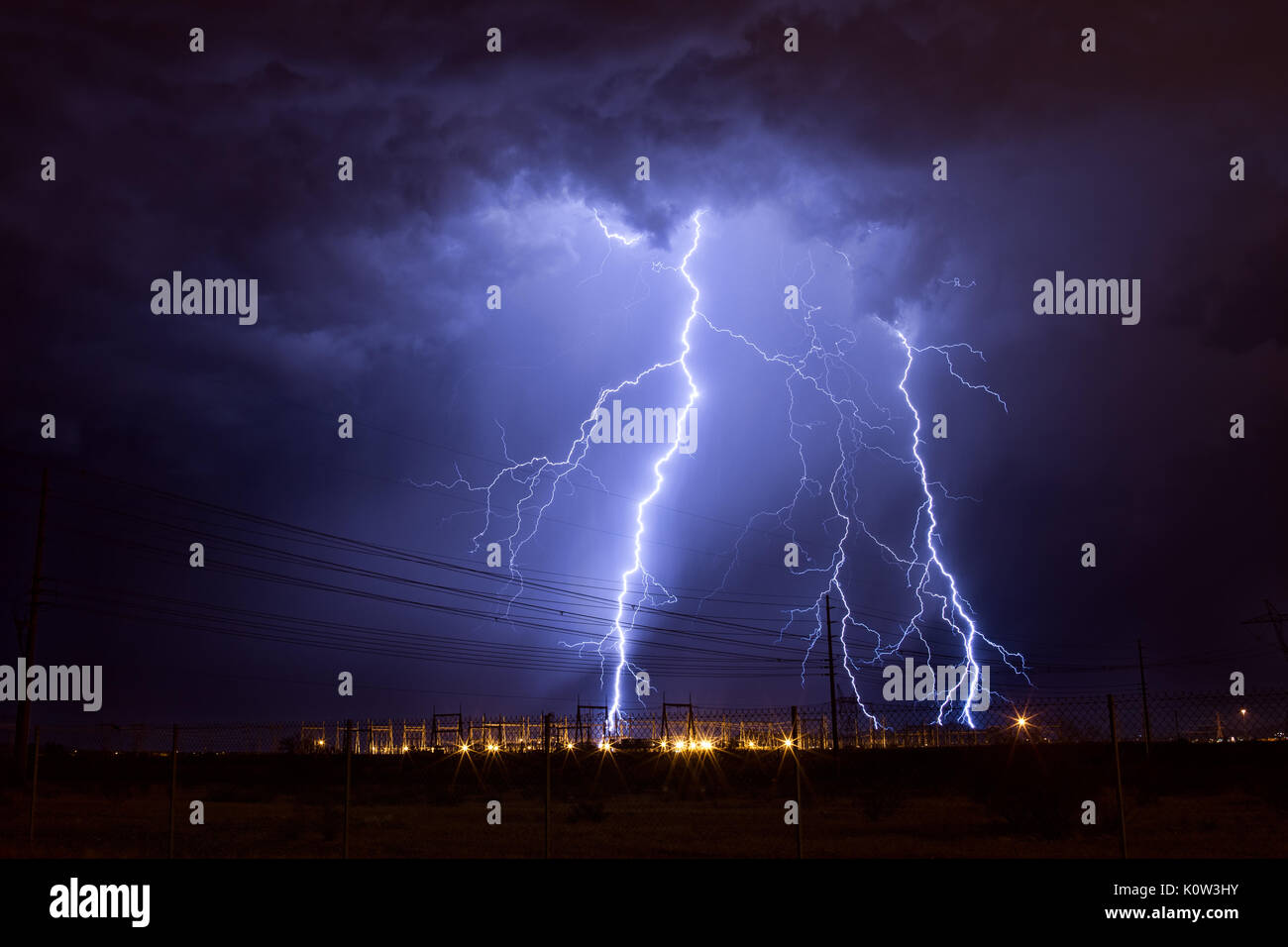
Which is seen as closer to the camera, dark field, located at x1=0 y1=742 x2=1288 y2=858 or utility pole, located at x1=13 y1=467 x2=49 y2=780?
dark field, located at x1=0 y1=742 x2=1288 y2=858

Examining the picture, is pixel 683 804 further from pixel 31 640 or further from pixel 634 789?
pixel 31 640

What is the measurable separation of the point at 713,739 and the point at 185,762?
22475 millimetres

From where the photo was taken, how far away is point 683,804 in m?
27.2

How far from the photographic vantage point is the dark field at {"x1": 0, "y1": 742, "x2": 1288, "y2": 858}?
57.0ft

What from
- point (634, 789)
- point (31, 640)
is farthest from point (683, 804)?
point (31, 640)

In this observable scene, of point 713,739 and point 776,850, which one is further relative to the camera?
point 713,739

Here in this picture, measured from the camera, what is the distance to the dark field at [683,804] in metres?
17.4

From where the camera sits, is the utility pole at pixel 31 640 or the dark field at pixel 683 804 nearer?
the dark field at pixel 683 804

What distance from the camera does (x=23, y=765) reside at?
1232 inches
